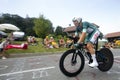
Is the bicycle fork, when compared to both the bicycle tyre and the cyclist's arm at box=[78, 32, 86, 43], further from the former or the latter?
the bicycle tyre

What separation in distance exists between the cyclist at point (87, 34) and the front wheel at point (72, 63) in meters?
0.29

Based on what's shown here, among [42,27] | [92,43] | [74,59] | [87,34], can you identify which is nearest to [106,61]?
[92,43]

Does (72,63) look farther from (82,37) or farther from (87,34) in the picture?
(87,34)

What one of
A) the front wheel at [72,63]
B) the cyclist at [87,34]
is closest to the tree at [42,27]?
the cyclist at [87,34]

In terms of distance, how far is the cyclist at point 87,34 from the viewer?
626 cm

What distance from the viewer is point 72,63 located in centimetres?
627

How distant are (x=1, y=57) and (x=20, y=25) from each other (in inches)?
3210

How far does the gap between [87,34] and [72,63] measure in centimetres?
107

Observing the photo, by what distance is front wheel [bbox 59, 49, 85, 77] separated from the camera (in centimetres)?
609

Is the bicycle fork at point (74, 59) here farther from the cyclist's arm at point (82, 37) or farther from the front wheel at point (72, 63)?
the cyclist's arm at point (82, 37)

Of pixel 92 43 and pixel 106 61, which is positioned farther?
pixel 106 61

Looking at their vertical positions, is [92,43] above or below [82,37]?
below

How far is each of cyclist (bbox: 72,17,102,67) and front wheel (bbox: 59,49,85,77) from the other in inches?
11.2

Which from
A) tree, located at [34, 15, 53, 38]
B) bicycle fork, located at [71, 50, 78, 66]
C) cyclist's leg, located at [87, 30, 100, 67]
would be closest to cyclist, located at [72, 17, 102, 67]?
cyclist's leg, located at [87, 30, 100, 67]
